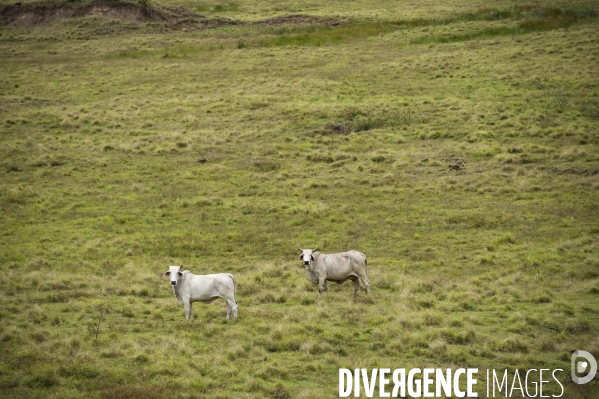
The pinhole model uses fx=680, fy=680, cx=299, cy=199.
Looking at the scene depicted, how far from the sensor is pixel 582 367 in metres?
14.3

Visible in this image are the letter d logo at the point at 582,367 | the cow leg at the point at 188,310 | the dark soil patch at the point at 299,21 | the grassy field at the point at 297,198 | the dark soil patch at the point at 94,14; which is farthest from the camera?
the dark soil patch at the point at 94,14

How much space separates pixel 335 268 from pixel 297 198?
1231 cm

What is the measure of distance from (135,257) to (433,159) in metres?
17.9

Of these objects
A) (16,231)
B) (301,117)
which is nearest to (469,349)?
(16,231)

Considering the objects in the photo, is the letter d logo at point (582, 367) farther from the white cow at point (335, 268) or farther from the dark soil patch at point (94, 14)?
the dark soil patch at point (94, 14)

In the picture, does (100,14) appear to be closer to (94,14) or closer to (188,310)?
(94,14)

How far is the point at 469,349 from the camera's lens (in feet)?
51.2

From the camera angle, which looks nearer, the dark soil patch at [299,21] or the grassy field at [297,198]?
the grassy field at [297,198]

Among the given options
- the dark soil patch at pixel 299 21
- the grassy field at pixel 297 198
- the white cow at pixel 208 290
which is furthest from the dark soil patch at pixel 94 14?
the white cow at pixel 208 290

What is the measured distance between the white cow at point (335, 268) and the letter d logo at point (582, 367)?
6.58 meters

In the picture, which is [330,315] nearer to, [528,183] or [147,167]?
[528,183]

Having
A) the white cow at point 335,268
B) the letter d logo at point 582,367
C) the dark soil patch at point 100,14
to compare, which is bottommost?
the letter d logo at point 582,367

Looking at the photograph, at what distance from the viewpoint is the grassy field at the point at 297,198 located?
15.5 meters

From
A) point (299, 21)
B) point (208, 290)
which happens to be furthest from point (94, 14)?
point (208, 290)
